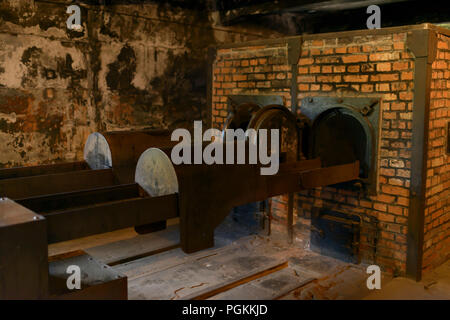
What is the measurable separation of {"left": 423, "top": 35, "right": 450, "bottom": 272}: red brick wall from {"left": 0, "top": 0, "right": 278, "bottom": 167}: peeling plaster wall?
3.32m

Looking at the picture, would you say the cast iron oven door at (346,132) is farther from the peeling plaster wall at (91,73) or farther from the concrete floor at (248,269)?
the peeling plaster wall at (91,73)

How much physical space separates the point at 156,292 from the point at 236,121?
1976mm

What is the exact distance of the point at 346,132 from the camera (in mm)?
4152

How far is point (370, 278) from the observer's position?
3.80m

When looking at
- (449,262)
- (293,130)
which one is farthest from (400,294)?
(293,130)

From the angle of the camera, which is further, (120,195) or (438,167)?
(438,167)

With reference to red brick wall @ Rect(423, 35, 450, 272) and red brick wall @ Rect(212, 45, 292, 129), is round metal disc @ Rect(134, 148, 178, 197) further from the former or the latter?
red brick wall @ Rect(423, 35, 450, 272)

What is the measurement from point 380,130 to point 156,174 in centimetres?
199

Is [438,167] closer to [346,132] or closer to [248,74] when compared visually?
[346,132]

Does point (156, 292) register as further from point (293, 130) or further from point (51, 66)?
point (51, 66)

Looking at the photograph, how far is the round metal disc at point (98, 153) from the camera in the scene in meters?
4.01

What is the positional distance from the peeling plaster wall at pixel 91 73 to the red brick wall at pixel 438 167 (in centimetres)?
332

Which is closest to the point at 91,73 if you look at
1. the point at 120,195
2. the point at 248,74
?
the point at 248,74

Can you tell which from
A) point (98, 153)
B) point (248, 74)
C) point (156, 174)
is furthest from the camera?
point (248, 74)
